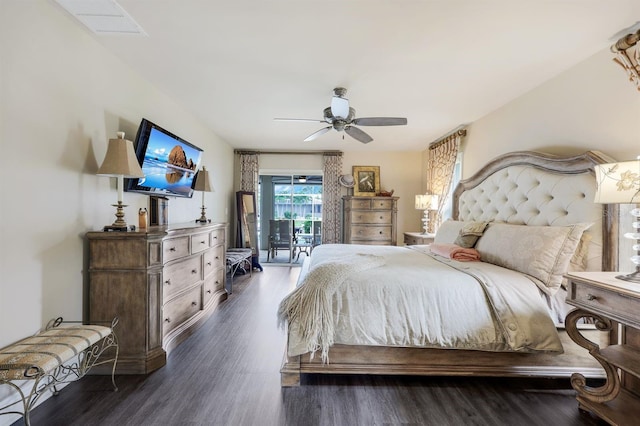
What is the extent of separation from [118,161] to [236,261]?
2.49m

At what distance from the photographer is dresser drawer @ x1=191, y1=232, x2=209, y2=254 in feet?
9.14

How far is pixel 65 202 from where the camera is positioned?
1906 millimetres

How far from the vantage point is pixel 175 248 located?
2.46 meters

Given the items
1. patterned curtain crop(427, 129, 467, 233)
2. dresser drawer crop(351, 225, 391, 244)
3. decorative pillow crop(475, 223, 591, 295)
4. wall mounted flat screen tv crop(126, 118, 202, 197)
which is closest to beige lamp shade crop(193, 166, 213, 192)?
wall mounted flat screen tv crop(126, 118, 202, 197)

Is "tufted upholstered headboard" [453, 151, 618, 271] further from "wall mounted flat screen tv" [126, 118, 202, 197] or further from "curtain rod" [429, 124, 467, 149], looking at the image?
"wall mounted flat screen tv" [126, 118, 202, 197]

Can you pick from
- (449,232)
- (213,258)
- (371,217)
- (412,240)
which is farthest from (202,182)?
(412,240)

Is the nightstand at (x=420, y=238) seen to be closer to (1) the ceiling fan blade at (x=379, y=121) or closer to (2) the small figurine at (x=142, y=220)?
(1) the ceiling fan blade at (x=379, y=121)

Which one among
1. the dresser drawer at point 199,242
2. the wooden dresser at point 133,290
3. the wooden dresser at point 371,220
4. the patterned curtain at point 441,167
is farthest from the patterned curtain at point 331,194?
the wooden dresser at point 133,290

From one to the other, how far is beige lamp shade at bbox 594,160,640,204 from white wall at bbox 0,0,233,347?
3.43m

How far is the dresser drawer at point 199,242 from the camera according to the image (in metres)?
2.79

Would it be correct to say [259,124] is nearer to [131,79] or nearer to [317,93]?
[317,93]

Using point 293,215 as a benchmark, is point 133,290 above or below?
below

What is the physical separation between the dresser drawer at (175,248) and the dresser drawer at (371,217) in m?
3.17

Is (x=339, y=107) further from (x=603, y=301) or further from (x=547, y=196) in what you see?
(x=603, y=301)
